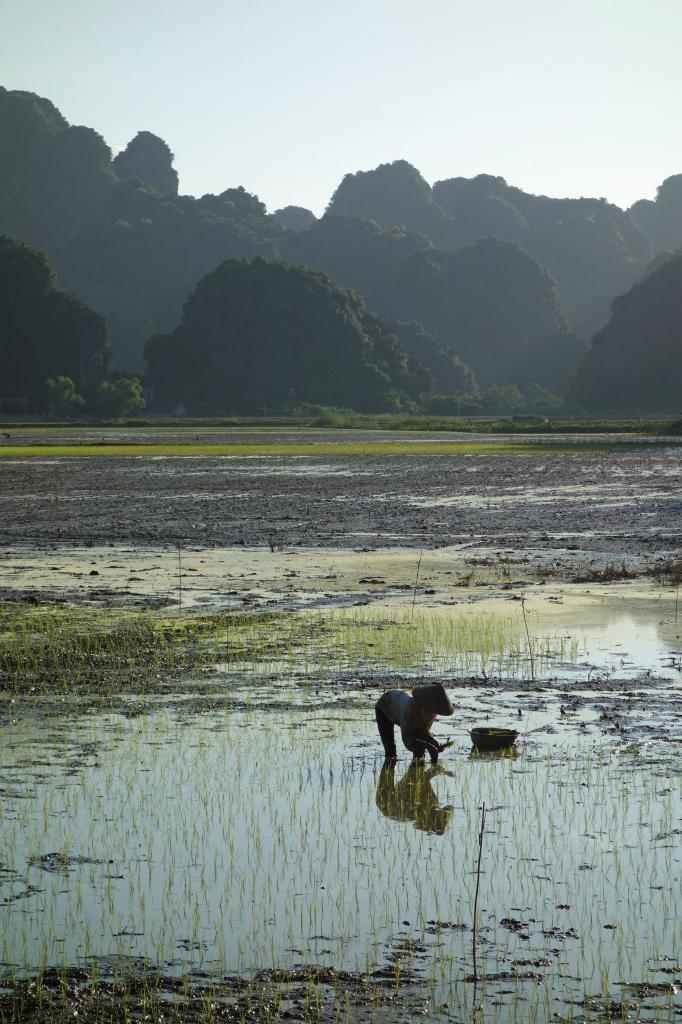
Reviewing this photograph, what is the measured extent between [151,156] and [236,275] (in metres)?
90.1

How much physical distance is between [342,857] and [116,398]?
289 feet

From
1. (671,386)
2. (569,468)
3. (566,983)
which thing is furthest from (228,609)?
(671,386)

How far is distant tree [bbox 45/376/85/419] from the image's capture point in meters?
89.9

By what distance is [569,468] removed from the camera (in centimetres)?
4006

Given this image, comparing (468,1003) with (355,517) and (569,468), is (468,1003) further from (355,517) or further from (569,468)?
(569,468)

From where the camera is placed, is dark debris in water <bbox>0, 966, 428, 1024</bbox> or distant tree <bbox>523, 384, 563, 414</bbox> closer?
dark debris in water <bbox>0, 966, 428, 1024</bbox>

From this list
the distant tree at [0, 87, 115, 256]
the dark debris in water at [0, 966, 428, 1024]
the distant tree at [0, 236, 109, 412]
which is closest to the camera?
the dark debris in water at [0, 966, 428, 1024]

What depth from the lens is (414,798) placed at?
6996 mm

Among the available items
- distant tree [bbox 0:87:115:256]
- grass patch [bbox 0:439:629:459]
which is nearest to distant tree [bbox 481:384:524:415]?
grass patch [bbox 0:439:629:459]

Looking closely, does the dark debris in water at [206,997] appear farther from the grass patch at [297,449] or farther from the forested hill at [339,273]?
the forested hill at [339,273]

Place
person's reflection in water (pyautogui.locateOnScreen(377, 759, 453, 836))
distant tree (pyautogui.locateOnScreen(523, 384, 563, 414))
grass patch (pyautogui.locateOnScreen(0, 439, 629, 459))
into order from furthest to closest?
distant tree (pyautogui.locateOnScreen(523, 384, 563, 414)), grass patch (pyautogui.locateOnScreen(0, 439, 629, 459)), person's reflection in water (pyautogui.locateOnScreen(377, 759, 453, 836))

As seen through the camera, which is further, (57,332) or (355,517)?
(57,332)

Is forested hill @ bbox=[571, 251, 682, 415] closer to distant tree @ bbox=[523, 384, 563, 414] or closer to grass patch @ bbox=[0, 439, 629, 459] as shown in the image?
distant tree @ bbox=[523, 384, 563, 414]

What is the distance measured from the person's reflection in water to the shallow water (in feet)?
0.06
